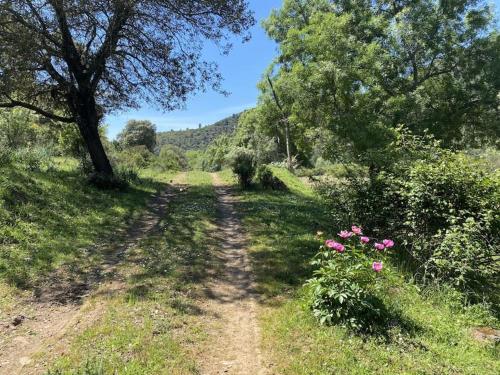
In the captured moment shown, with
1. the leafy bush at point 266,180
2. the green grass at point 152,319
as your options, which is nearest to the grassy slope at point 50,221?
the green grass at point 152,319

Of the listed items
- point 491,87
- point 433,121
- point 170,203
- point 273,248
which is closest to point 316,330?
point 273,248

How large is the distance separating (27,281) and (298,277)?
5212mm

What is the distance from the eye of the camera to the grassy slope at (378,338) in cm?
518

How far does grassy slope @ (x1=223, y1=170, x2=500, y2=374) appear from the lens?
5.18 metres

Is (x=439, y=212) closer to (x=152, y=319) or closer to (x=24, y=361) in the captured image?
(x=152, y=319)

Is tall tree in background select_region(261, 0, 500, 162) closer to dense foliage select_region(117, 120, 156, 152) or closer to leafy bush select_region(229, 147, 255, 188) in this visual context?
leafy bush select_region(229, 147, 255, 188)

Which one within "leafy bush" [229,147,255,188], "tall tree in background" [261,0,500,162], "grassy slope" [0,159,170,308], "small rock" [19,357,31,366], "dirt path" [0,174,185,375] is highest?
"tall tree in background" [261,0,500,162]

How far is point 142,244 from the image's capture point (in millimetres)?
10359

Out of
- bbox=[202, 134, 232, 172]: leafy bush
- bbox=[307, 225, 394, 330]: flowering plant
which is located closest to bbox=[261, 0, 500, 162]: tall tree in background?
bbox=[307, 225, 394, 330]: flowering plant

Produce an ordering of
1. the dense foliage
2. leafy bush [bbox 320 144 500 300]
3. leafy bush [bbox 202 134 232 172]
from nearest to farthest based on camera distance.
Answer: leafy bush [bbox 320 144 500 300] < leafy bush [bbox 202 134 232 172] < the dense foliage

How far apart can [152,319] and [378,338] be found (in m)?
3.38

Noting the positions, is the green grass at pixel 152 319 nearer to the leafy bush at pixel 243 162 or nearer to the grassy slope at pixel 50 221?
the grassy slope at pixel 50 221

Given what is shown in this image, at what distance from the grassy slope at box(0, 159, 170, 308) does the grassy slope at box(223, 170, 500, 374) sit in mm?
4440

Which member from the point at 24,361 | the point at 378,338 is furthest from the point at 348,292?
the point at 24,361
